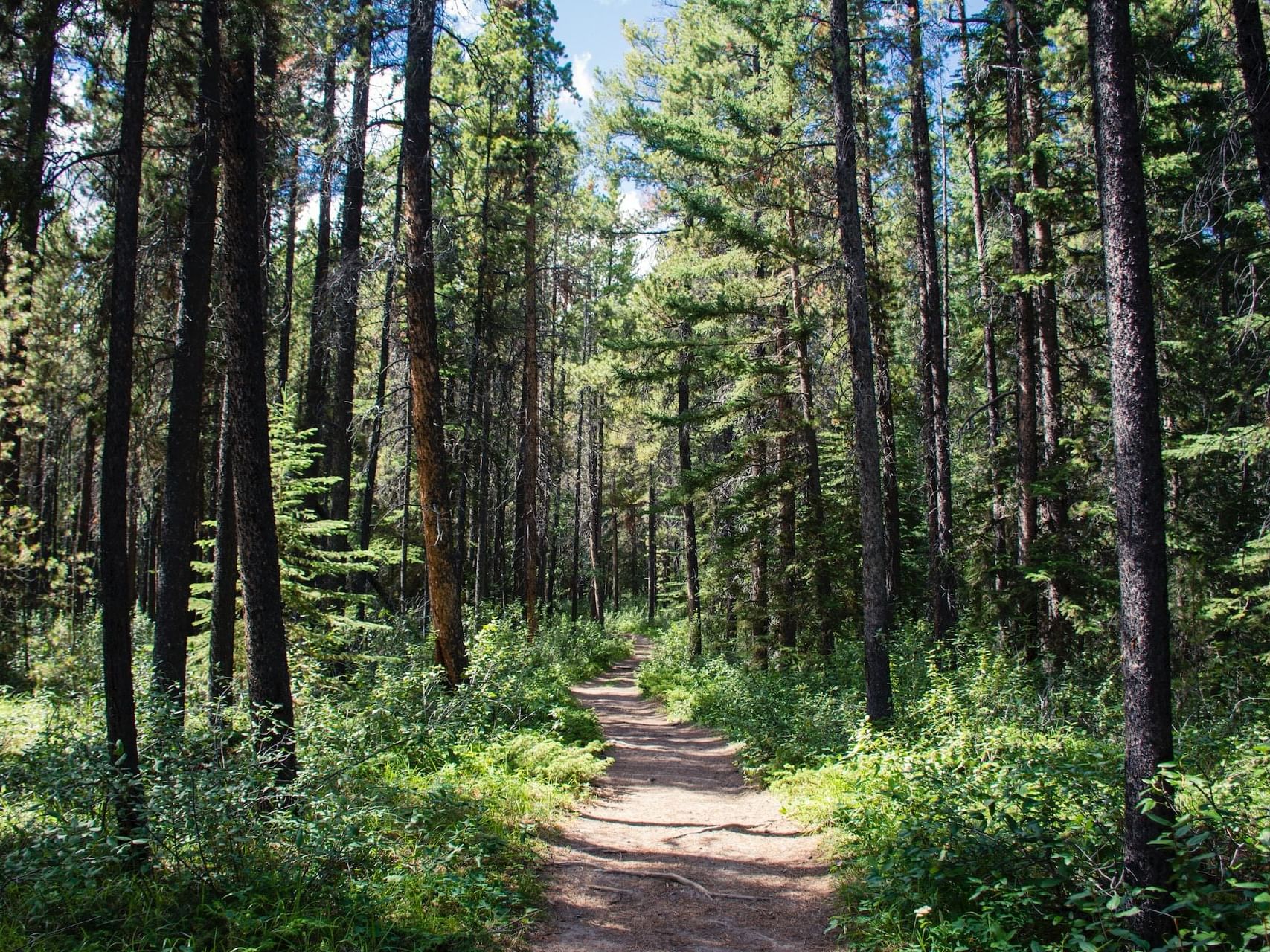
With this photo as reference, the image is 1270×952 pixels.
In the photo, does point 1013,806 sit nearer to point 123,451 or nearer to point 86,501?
point 123,451

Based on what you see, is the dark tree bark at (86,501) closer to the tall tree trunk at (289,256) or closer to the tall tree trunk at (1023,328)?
the tall tree trunk at (289,256)

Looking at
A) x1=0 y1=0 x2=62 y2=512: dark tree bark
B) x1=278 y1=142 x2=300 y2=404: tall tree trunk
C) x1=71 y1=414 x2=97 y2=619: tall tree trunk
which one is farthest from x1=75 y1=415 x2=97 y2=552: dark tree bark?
x1=278 y1=142 x2=300 y2=404: tall tree trunk

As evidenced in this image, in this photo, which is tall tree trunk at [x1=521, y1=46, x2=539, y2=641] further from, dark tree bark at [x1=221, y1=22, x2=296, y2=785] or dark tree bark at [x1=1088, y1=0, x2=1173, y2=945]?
dark tree bark at [x1=1088, y1=0, x2=1173, y2=945]

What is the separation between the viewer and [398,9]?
9906 millimetres

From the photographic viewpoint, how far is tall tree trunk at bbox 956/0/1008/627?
1343 cm

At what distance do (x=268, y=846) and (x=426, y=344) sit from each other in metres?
6.83

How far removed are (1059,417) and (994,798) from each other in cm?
1053

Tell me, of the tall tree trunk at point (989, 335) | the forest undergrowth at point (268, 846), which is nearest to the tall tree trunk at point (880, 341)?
the tall tree trunk at point (989, 335)

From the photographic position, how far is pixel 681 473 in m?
16.2

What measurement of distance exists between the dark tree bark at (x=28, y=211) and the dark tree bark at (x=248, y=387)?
1281 millimetres

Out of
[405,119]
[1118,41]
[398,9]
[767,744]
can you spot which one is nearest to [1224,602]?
A: [767,744]

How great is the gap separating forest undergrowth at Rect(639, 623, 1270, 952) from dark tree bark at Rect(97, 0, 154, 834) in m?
5.18

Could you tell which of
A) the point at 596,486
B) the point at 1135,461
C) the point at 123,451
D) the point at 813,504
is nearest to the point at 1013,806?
the point at 1135,461

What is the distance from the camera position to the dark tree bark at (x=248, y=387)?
6.57 meters
